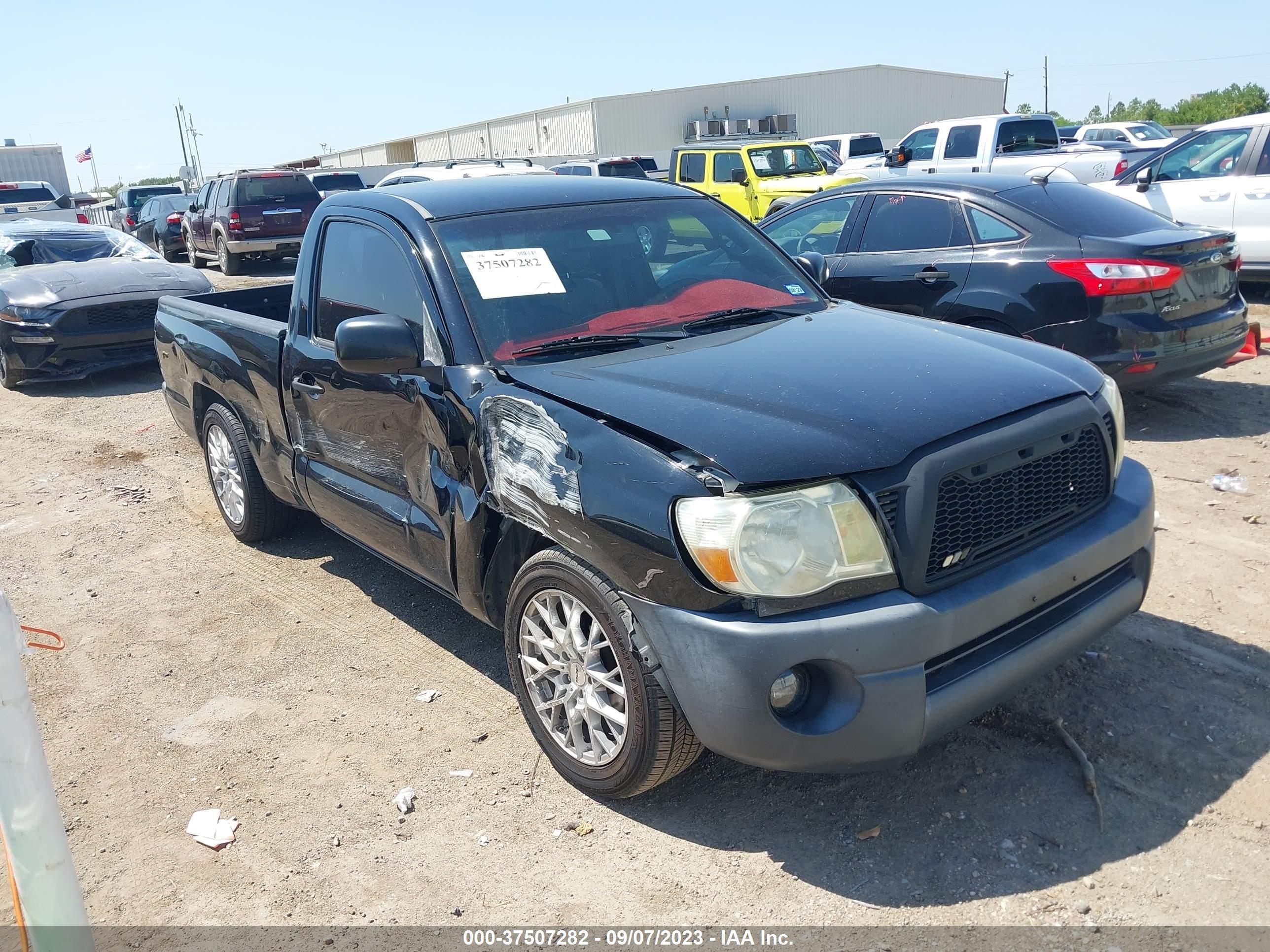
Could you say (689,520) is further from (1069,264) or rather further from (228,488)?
(1069,264)

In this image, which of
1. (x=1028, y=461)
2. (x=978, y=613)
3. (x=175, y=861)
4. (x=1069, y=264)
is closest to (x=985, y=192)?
(x=1069, y=264)

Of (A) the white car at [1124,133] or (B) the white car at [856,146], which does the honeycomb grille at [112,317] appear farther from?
(A) the white car at [1124,133]

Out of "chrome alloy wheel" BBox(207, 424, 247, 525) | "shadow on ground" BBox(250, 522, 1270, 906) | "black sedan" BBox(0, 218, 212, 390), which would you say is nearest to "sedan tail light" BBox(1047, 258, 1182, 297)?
"shadow on ground" BBox(250, 522, 1270, 906)

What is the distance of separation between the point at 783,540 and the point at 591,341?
1268mm

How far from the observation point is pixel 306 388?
4570 millimetres

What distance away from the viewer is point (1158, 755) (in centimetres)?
332

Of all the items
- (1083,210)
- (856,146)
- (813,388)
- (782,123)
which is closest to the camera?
(813,388)

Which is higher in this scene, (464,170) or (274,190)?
(464,170)

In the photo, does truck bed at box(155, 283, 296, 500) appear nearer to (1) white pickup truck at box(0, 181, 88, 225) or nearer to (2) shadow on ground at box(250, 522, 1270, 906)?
(2) shadow on ground at box(250, 522, 1270, 906)

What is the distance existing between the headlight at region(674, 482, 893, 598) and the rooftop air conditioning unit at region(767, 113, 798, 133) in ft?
154

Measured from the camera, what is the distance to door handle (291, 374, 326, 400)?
14.6ft

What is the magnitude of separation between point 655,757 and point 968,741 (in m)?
1.15

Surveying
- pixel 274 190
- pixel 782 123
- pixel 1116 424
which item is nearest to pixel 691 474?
pixel 1116 424

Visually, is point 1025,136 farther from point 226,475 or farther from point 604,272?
point 604,272
